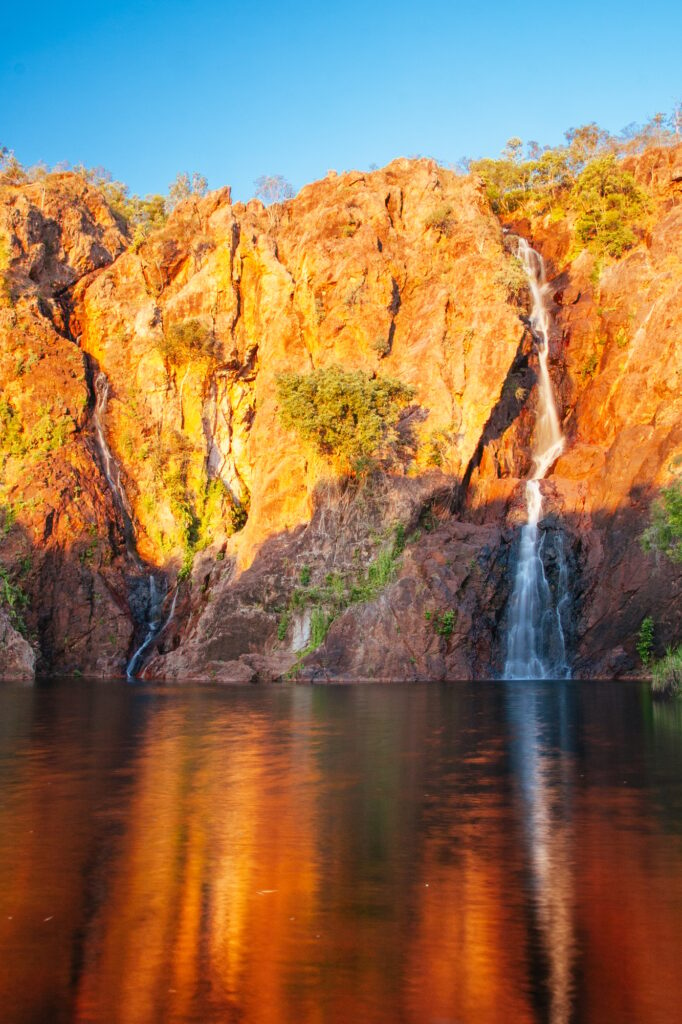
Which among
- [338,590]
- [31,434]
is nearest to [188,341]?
[31,434]

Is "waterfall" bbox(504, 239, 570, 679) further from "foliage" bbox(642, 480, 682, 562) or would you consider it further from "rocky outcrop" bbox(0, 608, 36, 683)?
"rocky outcrop" bbox(0, 608, 36, 683)

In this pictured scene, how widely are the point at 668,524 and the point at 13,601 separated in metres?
31.0

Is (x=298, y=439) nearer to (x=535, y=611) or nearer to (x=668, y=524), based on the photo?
(x=535, y=611)

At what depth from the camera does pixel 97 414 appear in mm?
57344

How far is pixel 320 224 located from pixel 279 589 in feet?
76.2

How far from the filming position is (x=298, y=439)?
51.8m

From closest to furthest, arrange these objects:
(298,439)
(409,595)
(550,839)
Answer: (550,839), (409,595), (298,439)

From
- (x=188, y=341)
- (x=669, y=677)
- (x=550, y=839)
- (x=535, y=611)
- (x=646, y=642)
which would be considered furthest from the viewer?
(x=188, y=341)

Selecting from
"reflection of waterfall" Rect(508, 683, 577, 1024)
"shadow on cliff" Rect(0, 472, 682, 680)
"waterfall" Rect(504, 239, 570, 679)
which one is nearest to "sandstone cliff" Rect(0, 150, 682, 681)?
"shadow on cliff" Rect(0, 472, 682, 680)

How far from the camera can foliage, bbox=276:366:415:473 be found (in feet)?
158

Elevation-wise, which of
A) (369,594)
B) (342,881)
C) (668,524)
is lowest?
(342,881)

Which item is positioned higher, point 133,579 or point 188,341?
point 188,341

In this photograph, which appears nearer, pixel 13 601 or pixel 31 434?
pixel 13 601

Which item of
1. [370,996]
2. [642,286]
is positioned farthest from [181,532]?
[370,996]
